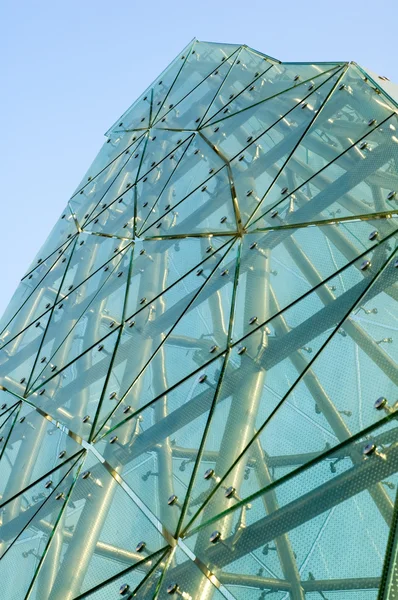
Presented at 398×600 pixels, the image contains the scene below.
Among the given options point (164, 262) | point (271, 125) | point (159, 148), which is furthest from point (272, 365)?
point (159, 148)

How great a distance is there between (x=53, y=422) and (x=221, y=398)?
108 inches

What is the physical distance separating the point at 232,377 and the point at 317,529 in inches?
67.2

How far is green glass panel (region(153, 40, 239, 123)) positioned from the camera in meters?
12.1

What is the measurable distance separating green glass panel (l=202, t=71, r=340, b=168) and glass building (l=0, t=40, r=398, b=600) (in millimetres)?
30

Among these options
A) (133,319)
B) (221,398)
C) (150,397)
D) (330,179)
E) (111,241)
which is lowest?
(221,398)

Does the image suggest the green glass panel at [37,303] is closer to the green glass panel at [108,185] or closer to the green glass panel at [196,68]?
the green glass panel at [108,185]

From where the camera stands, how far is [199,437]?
5.23 m

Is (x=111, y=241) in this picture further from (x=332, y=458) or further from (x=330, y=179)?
(x=332, y=458)

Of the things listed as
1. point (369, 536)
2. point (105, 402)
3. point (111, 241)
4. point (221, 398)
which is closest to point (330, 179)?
point (221, 398)

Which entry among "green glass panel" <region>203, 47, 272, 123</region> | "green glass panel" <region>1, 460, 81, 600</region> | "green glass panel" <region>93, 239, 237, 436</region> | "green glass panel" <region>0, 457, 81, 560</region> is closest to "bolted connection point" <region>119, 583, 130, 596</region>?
"green glass panel" <region>1, 460, 81, 600</region>

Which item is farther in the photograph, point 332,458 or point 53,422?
point 53,422

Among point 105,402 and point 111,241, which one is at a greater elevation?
point 111,241

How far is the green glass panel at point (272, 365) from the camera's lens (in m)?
4.79

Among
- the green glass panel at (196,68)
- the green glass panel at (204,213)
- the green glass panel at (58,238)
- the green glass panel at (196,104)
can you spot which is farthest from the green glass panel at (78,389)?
the green glass panel at (196,68)
